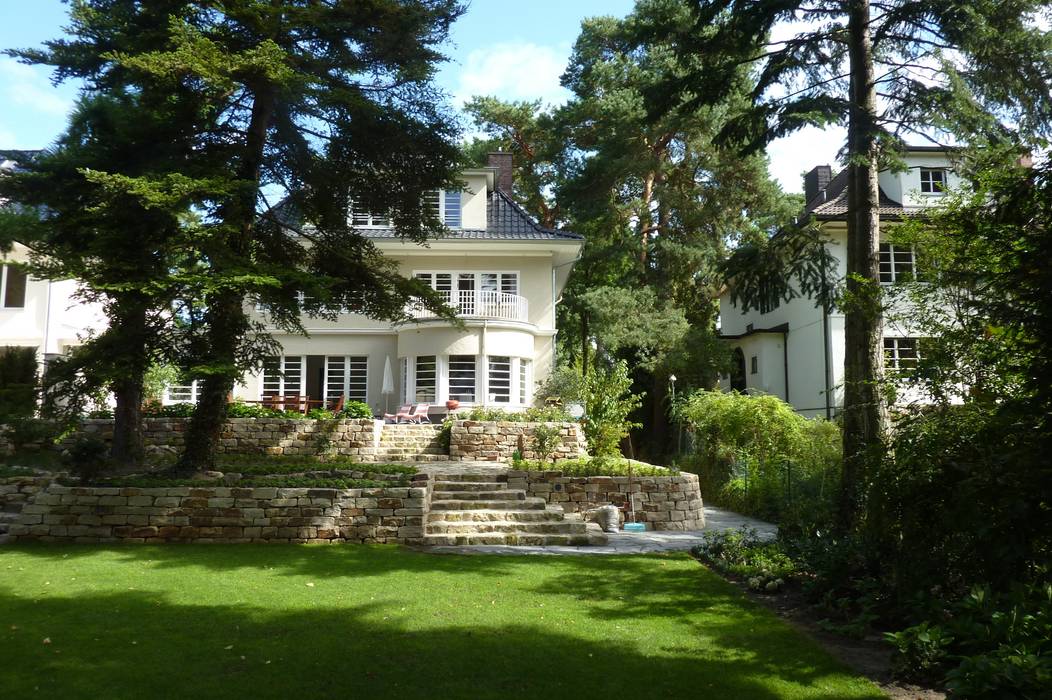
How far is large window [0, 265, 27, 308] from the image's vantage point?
23344 millimetres

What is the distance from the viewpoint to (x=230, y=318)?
11.1 meters

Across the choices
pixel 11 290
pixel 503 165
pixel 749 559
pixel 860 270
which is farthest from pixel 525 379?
pixel 11 290

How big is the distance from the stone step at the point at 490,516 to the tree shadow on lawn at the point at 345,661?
4.77 meters

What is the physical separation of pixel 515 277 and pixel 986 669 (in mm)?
20968

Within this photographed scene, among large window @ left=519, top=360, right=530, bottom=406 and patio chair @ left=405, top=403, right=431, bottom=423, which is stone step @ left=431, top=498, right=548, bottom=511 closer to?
patio chair @ left=405, top=403, right=431, bottom=423

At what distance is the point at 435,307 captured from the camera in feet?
43.2

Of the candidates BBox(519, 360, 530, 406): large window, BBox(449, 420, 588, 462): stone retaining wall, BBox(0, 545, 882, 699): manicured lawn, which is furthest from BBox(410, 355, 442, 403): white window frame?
BBox(0, 545, 882, 699): manicured lawn

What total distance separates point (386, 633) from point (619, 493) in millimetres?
7627

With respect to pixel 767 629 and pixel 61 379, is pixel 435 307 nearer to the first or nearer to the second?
pixel 61 379

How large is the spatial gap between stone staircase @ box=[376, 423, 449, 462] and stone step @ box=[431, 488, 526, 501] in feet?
18.2

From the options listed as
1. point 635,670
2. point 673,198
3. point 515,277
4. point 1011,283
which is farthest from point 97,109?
point 673,198

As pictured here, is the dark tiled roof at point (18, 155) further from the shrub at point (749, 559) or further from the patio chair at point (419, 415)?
the shrub at point (749, 559)

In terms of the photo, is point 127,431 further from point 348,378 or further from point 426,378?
point 348,378

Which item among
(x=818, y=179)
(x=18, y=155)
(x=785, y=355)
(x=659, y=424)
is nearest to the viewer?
(x=18, y=155)
